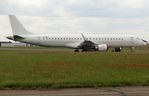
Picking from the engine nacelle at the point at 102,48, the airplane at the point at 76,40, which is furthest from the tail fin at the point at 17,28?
the engine nacelle at the point at 102,48

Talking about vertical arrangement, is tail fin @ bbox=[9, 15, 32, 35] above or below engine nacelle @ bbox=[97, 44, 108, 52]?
above

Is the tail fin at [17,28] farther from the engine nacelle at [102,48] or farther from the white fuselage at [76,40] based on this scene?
the engine nacelle at [102,48]

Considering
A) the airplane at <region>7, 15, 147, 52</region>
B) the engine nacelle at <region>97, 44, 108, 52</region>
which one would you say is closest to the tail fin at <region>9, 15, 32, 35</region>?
the airplane at <region>7, 15, 147, 52</region>

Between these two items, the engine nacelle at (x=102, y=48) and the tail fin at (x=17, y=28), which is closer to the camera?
the engine nacelle at (x=102, y=48)

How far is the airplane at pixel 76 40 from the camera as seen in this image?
235 ft

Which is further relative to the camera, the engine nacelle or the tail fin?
the tail fin

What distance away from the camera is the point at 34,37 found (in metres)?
71.8

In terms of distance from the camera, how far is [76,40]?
73375 millimetres

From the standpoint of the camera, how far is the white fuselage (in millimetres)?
71875

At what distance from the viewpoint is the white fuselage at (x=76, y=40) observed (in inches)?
2830

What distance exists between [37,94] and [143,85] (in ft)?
17.8

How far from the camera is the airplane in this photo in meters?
71.7

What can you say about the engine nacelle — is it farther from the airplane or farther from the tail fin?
the tail fin

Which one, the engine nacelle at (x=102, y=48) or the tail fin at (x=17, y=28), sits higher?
the tail fin at (x=17, y=28)
